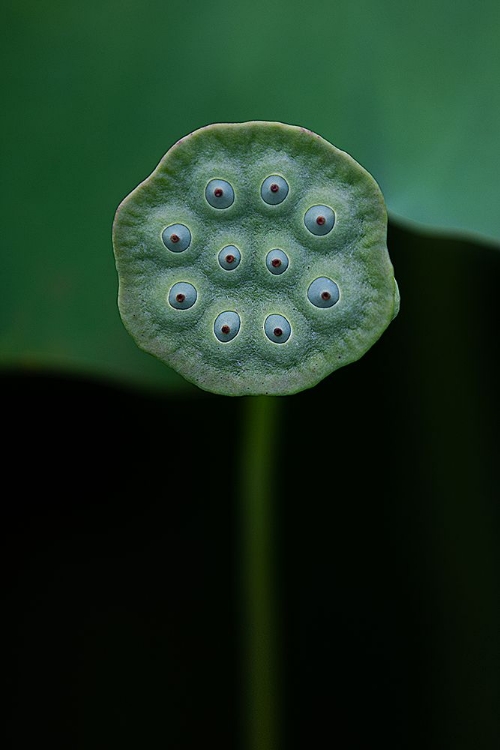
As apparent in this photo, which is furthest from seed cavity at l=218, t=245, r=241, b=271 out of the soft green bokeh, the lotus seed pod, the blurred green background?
the blurred green background

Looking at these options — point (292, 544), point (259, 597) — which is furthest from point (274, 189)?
point (292, 544)

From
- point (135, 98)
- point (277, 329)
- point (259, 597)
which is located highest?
point (135, 98)

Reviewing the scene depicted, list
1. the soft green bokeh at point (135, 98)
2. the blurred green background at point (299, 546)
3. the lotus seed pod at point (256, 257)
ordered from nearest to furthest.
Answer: the lotus seed pod at point (256, 257)
the soft green bokeh at point (135, 98)
the blurred green background at point (299, 546)

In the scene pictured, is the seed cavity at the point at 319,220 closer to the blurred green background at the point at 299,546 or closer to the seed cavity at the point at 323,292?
the seed cavity at the point at 323,292

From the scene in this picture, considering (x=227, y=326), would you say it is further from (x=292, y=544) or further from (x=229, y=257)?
(x=292, y=544)

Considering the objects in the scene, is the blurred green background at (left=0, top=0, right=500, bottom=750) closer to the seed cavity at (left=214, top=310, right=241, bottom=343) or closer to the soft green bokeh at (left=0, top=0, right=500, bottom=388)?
the soft green bokeh at (left=0, top=0, right=500, bottom=388)

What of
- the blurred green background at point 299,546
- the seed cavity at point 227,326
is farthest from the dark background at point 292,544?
the seed cavity at point 227,326
